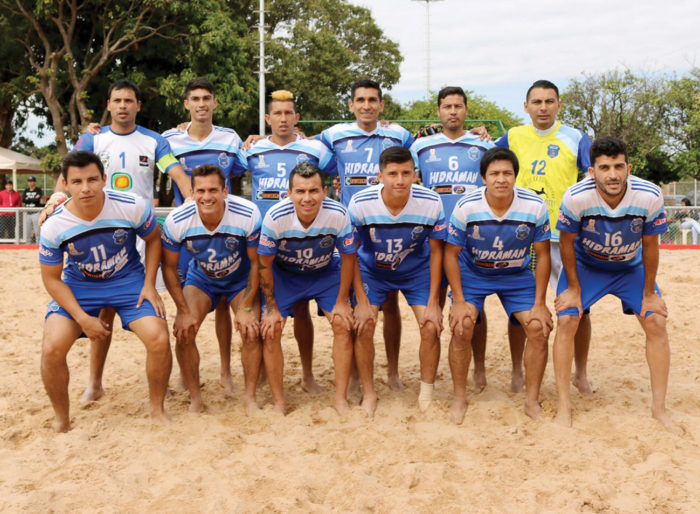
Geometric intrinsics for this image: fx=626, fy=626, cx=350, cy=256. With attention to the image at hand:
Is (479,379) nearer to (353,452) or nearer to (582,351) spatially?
(582,351)

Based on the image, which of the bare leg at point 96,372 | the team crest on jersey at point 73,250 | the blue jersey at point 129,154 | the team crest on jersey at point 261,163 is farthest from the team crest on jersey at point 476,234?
the bare leg at point 96,372

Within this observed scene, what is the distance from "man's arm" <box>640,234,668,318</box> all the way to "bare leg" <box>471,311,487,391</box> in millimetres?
1194

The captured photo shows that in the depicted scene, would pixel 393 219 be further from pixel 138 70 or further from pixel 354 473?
pixel 138 70

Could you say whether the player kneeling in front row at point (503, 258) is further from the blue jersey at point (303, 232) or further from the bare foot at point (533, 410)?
the blue jersey at point (303, 232)

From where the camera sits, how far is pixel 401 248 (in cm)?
455

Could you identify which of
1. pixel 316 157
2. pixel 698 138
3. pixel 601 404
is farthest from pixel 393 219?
pixel 698 138

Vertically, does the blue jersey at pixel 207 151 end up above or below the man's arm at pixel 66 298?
above

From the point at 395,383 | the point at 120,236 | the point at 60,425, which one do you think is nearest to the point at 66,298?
the point at 120,236

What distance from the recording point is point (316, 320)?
7.58 metres

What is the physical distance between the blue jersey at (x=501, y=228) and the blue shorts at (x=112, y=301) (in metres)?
2.18

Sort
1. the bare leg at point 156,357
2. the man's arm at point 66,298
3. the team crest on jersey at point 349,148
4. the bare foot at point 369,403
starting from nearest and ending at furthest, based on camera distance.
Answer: the man's arm at point 66,298 → the bare leg at point 156,357 → the bare foot at point 369,403 → the team crest on jersey at point 349,148

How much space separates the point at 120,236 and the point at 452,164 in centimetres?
268

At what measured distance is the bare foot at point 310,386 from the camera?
495 cm

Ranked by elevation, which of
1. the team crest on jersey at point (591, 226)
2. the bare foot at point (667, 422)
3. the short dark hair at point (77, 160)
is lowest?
the bare foot at point (667, 422)
